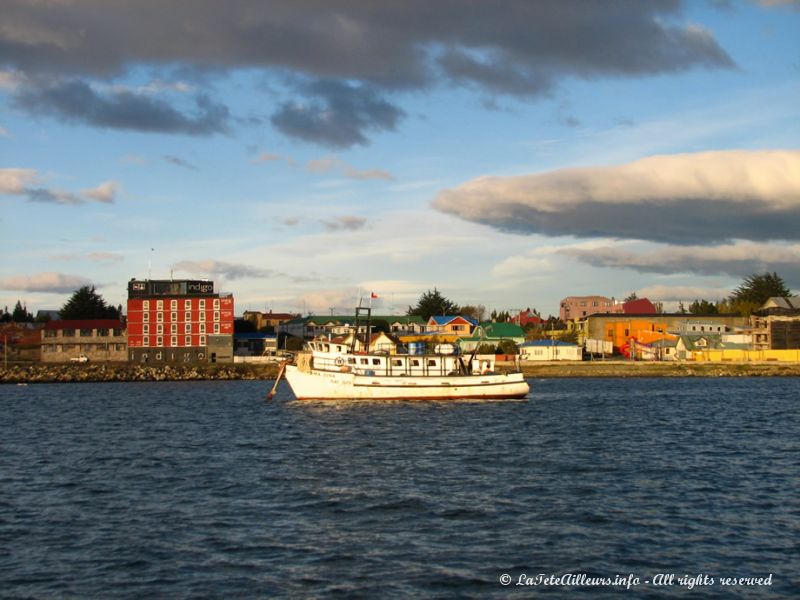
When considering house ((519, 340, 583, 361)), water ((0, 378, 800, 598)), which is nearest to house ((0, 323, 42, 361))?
house ((519, 340, 583, 361))

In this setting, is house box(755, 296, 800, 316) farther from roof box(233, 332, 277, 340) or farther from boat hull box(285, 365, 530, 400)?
boat hull box(285, 365, 530, 400)

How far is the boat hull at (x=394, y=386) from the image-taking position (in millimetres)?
78062

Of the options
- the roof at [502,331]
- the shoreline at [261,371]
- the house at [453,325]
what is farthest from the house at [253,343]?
the roof at [502,331]

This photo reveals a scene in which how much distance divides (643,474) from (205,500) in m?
17.6

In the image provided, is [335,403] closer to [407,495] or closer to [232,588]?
[407,495]

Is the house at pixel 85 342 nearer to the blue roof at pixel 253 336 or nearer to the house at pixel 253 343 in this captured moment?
the house at pixel 253 343

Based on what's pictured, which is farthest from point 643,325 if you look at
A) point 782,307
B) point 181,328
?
point 181,328

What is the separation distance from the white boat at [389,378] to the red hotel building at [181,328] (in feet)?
238

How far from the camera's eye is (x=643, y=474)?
123 feet

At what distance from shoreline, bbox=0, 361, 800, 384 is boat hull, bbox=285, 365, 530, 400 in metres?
49.4

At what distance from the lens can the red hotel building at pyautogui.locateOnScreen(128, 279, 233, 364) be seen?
494 ft

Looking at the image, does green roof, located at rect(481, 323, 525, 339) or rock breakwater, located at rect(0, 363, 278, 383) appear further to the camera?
green roof, located at rect(481, 323, 525, 339)

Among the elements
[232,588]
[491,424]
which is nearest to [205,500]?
[232,588]

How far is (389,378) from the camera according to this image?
78.1 meters
